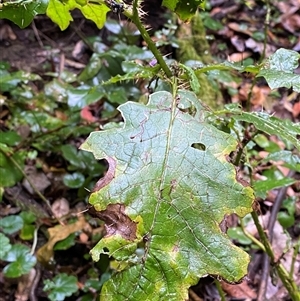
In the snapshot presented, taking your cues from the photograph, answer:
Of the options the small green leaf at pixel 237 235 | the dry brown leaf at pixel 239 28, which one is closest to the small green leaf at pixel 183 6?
the small green leaf at pixel 237 235

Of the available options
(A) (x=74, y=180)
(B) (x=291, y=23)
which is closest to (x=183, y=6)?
(A) (x=74, y=180)

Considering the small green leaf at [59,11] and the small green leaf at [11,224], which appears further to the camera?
the small green leaf at [11,224]

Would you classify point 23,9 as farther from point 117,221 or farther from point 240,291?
point 240,291

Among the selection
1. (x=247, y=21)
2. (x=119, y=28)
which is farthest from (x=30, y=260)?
(x=247, y=21)

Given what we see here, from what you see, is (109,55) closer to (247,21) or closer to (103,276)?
(103,276)

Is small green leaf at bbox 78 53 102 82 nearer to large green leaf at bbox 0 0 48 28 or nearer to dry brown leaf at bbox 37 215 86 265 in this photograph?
dry brown leaf at bbox 37 215 86 265

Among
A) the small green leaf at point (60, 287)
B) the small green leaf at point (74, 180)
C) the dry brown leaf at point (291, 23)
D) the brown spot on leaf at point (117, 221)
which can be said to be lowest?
the dry brown leaf at point (291, 23)

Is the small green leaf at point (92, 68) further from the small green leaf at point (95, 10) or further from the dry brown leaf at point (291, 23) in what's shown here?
the dry brown leaf at point (291, 23)
